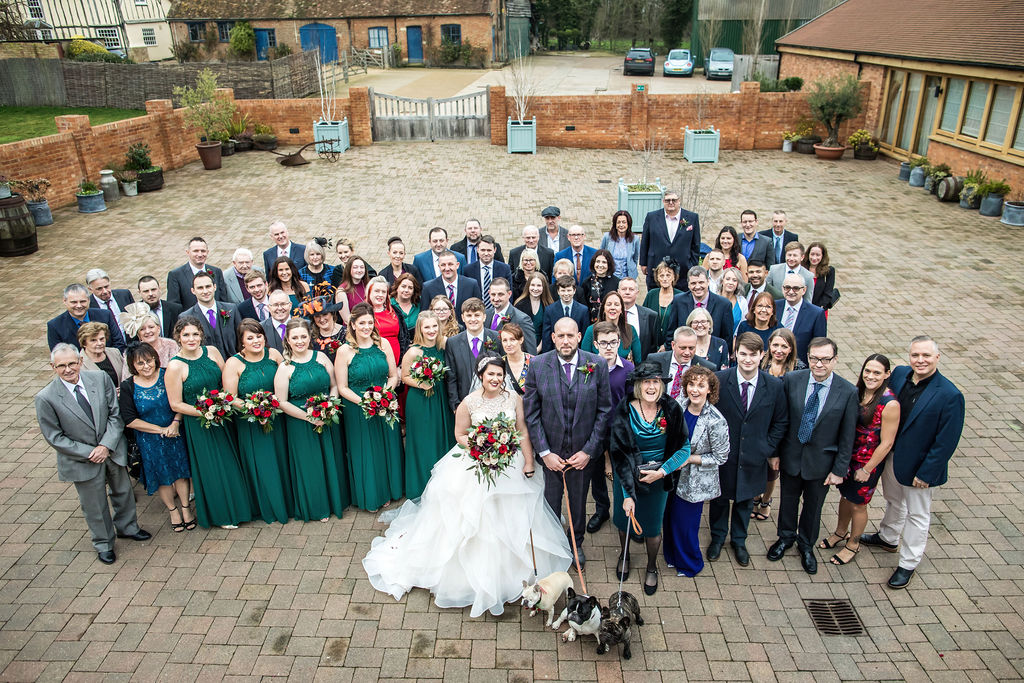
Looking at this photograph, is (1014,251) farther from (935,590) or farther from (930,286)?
(935,590)

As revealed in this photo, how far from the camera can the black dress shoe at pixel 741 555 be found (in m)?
5.50

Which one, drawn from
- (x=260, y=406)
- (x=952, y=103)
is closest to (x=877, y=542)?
(x=260, y=406)

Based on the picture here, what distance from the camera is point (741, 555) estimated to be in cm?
552

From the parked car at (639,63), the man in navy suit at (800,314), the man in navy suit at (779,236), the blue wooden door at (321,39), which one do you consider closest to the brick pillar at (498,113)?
the man in navy suit at (779,236)

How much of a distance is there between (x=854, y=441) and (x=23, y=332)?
10.5 m

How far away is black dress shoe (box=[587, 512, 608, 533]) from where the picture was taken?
19.5 ft

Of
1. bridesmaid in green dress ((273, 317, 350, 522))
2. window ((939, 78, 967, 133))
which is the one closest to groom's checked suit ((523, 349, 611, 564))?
bridesmaid in green dress ((273, 317, 350, 522))

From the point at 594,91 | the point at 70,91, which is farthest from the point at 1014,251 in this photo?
the point at 70,91

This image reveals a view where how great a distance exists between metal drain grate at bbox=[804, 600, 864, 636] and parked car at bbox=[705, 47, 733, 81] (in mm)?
33908

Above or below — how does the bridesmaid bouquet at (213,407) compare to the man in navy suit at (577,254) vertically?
below

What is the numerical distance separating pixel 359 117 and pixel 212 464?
17.5 m

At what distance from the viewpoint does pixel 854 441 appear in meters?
5.16

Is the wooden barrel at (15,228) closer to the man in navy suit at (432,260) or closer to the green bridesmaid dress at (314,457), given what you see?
the man in navy suit at (432,260)

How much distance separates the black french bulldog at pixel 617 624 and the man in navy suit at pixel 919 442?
84.7 inches
